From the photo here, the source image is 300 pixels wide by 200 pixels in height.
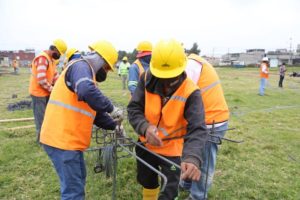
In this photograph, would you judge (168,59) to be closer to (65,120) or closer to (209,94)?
(209,94)

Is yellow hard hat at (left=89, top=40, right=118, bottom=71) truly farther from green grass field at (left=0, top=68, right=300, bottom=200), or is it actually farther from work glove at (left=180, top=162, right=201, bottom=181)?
green grass field at (left=0, top=68, right=300, bottom=200)

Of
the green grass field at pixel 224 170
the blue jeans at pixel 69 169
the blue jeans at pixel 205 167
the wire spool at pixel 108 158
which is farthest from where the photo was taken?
the green grass field at pixel 224 170

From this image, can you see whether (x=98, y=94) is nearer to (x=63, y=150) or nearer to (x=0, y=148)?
(x=63, y=150)

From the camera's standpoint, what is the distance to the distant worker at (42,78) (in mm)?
5344

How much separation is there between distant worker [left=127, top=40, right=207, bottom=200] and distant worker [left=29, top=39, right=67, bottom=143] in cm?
334

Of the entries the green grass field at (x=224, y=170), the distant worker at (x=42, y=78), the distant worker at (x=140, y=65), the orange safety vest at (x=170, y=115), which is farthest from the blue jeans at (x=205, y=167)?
the distant worker at (x=42, y=78)

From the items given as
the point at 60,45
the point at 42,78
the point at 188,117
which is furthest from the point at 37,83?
the point at 188,117

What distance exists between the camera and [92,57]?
2.77 metres

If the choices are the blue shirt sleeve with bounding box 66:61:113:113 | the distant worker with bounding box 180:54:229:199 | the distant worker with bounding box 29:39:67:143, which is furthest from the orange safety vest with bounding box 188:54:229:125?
the distant worker with bounding box 29:39:67:143

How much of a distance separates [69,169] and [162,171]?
881 mm

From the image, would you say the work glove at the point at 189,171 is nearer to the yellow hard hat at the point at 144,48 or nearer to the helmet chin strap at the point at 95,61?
the helmet chin strap at the point at 95,61

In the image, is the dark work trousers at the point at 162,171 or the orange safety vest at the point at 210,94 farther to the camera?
the orange safety vest at the point at 210,94

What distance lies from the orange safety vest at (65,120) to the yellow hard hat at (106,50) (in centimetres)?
27

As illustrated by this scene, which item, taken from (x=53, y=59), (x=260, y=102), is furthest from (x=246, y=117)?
(x=53, y=59)
